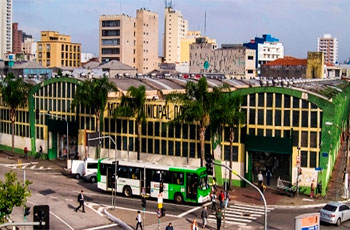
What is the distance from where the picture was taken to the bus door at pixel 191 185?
4547 cm

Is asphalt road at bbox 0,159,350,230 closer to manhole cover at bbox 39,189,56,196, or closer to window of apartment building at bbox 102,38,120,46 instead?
manhole cover at bbox 39,189,56,196

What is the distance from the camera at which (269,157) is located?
53250 mm

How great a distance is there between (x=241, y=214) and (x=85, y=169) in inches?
784

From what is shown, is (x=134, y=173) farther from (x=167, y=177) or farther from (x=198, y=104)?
(x=198, y=104)

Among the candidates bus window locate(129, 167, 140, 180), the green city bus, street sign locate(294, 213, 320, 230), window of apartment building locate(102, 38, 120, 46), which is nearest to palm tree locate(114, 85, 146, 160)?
the green city bus

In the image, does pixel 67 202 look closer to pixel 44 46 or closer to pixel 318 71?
pixel 318 71

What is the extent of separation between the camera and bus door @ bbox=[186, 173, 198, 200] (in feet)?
149

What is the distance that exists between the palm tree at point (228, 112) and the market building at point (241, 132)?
1.84m

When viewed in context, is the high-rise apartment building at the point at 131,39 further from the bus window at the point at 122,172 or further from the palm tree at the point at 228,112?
the bus window at the point at 122,172

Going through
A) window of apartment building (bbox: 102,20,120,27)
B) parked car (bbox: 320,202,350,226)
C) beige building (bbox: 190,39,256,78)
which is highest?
window of apartment building (bbox: 102,20,120,27)

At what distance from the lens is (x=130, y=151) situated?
60438mm

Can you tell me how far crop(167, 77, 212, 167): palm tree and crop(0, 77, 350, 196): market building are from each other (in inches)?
110

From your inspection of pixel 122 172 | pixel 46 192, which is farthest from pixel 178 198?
pixel 46 192

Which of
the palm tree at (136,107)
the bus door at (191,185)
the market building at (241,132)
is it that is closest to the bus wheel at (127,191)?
the bus door at (191,185)
